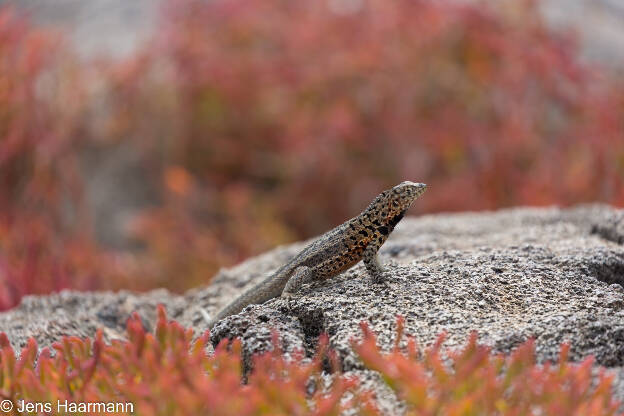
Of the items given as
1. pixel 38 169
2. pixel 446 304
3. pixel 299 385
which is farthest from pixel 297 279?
pixel 38 169

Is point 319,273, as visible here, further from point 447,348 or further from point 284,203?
point 284,203

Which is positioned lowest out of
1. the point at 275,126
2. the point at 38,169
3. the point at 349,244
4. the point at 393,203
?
→ the point at 349,244

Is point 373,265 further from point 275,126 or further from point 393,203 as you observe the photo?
point 275,126

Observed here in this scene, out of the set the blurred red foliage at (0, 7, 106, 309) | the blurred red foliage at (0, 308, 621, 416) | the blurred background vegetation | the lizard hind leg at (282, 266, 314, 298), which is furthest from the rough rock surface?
the blurred background vegetation

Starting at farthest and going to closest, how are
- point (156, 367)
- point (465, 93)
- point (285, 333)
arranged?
point (465, 93) → point (285, 333) → point (156, 367)

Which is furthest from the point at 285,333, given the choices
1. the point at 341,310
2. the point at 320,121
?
the point at 320,121

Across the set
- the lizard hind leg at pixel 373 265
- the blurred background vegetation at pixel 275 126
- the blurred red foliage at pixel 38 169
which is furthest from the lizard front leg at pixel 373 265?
the blurred background vegetation at pixel 275 126
